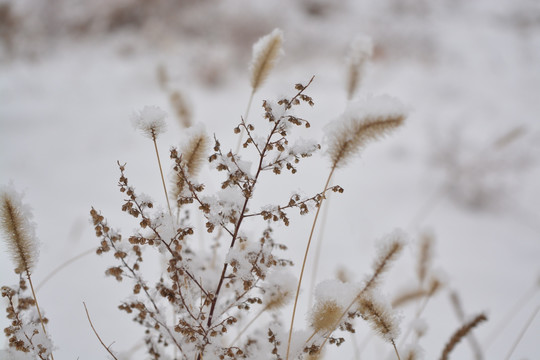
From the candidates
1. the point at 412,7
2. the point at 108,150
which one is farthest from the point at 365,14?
the point at 108,150

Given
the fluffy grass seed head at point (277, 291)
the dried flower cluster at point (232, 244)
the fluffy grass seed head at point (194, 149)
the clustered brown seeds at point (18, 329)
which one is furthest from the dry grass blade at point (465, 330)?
the clustered brown seeds at point (18, 329)

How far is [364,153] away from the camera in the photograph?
3.01 meters

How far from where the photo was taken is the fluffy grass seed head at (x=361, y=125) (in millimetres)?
510

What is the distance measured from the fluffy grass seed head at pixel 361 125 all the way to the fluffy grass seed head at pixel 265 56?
0.81 ft

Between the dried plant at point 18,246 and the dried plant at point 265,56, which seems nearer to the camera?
the dried plant at point 18,246

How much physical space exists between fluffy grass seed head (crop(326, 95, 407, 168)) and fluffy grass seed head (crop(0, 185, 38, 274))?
16.7 inches

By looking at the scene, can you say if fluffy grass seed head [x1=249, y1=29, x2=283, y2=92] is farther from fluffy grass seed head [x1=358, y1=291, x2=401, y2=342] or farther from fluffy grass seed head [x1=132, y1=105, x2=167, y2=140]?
fluffy grass seed head [x1=358, y1=291, x2=401, y2=342]

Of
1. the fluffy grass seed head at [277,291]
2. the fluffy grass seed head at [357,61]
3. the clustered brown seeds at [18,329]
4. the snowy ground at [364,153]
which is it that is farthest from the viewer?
the snowy ground at [364,153]

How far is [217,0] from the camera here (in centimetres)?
411

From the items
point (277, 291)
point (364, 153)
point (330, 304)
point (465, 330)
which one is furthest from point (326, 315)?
point (364, 153)

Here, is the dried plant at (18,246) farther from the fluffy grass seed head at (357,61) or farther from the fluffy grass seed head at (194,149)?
the fluffy grass seed head at (357,61)

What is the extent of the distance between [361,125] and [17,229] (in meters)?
0.48

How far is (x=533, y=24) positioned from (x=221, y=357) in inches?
191

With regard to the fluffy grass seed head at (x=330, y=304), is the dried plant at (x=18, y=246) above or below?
above
